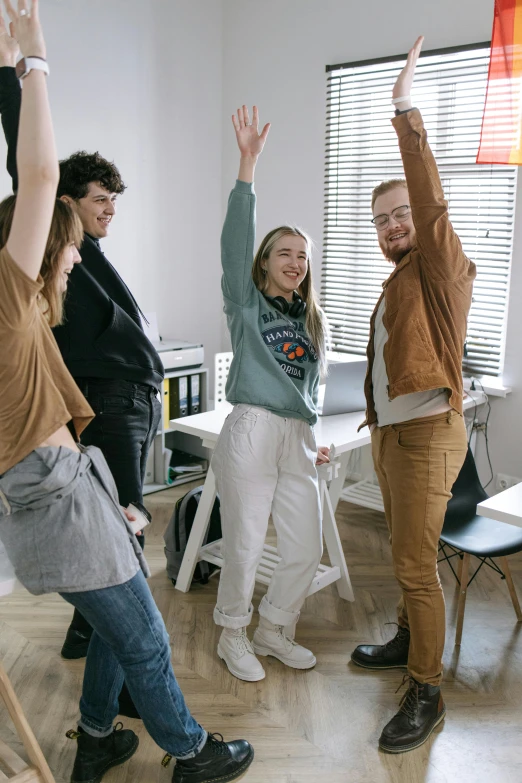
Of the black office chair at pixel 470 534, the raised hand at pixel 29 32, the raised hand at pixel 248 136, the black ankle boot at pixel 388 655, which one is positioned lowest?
the black ankle boot at pixel 388 655

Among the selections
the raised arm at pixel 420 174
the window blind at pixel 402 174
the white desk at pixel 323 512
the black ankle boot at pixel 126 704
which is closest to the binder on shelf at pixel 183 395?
the window blind at pixel 402 174

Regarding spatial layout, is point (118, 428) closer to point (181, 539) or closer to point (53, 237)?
point (53, 237)

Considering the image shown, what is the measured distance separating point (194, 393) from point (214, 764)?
2.77 meters

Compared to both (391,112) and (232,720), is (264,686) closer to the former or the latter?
(232,720)

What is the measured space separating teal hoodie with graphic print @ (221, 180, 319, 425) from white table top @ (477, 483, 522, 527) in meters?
0.62

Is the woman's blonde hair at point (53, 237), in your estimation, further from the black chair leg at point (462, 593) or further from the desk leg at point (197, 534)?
the black chair leg at point (462, 593)

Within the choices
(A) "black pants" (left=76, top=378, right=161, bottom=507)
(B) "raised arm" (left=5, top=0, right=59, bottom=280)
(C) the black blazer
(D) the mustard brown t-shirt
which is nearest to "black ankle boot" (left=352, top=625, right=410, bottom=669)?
(A) "black pants" (left=76, top=378, right=161, bottom=507)

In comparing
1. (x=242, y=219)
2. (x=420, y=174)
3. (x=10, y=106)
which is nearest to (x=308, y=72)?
(x=242, y=219)

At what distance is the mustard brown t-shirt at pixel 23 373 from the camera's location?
4.17ft

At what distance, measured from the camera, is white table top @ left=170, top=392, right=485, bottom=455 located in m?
2.81

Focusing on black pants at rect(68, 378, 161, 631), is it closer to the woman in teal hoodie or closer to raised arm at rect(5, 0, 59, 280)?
the woman in teal hoodie

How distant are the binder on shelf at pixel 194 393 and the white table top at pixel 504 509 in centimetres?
255

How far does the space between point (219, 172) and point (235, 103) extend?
45 cm

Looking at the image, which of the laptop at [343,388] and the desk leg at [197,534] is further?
the laptop at [343,388]
